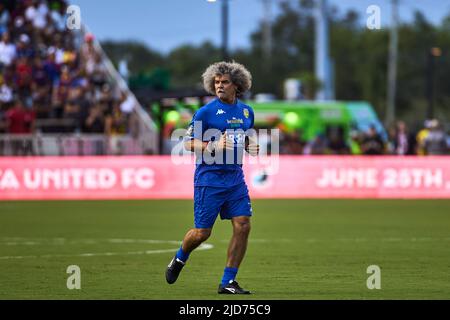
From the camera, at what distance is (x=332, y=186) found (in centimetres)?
3447

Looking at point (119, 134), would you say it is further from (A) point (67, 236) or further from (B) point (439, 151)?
(A) point (67, 236)

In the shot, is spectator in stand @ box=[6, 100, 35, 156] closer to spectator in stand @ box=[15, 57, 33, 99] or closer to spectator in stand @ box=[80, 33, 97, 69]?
spectator in stand @ box=[15, 57, 33, 99]

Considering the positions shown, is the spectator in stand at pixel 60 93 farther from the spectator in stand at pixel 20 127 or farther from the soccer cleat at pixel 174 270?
the soccer cleat at pixel 174 270

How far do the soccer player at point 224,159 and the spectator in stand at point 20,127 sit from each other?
21.7 metres

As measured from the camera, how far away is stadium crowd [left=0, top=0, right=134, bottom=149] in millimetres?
37688

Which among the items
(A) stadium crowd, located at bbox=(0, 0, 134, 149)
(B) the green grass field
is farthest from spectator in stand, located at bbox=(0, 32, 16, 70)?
(B) the green grass field

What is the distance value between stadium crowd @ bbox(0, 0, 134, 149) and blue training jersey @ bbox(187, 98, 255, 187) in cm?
2330

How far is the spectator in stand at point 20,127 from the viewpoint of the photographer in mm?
34438

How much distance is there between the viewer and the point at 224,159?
13.2 metres

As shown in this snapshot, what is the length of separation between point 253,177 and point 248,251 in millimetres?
15296

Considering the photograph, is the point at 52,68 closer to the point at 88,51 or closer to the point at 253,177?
the point at 88,51

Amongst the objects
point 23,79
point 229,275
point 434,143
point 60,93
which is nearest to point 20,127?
point 23,79
